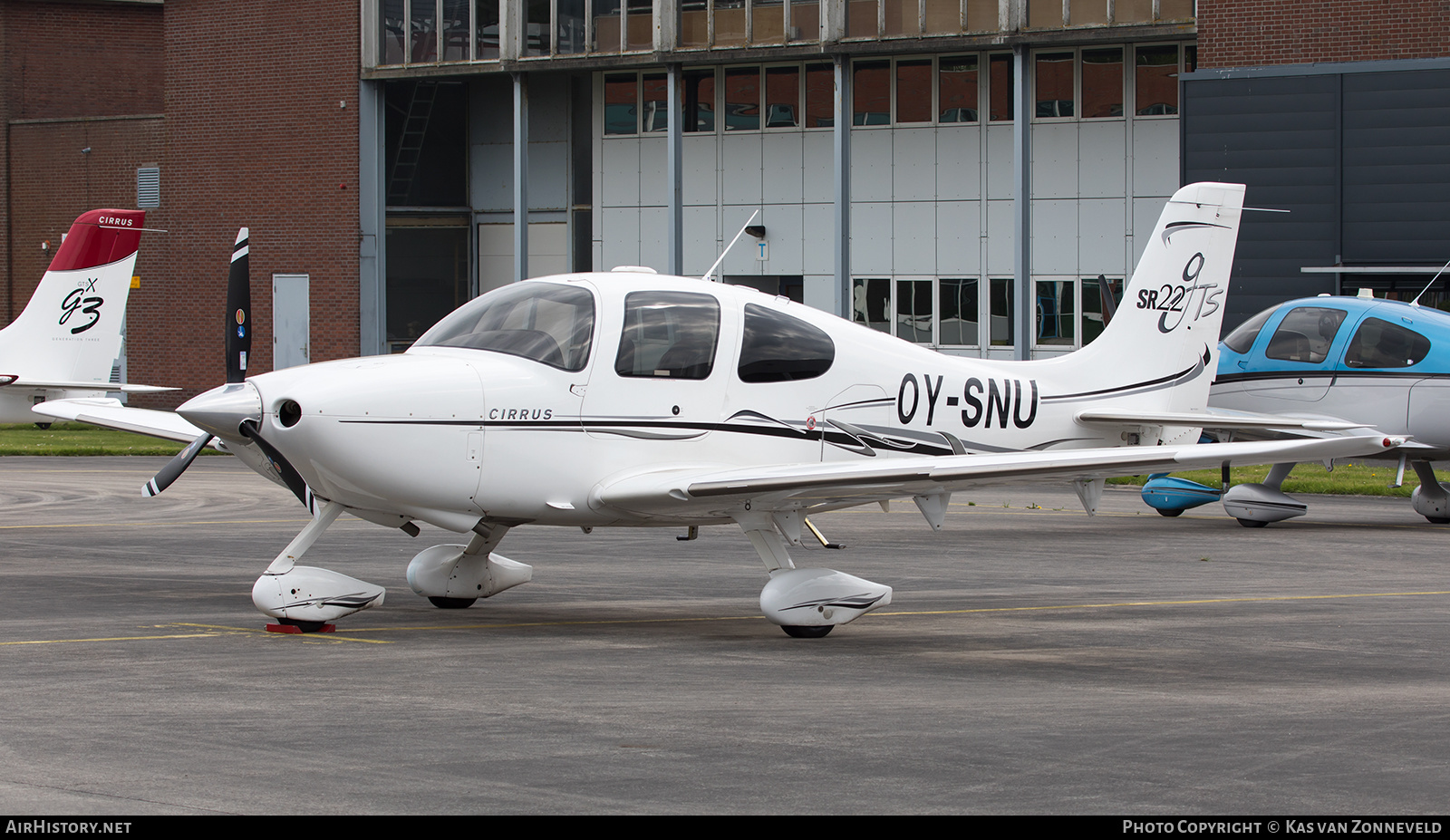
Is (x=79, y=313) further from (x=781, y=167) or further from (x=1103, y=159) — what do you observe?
(x=1103, y=159)

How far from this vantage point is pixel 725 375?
10.3m

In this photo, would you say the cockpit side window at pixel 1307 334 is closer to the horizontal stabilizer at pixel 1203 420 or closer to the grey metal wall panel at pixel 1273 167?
the horizontal stabilizer at pixel 1203 420

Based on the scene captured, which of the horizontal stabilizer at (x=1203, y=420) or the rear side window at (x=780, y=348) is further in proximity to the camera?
the horizontal stabilizer at (x=1203, y=420)

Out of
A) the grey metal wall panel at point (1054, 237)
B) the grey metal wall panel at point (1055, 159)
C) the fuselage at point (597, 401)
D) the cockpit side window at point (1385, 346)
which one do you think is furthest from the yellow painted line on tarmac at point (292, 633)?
the grey metal wall panel at point (1055, 159)

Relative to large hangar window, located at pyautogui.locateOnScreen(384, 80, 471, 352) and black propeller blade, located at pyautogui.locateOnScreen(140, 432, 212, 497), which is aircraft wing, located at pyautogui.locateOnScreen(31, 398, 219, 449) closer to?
black propeller blade, located at pyautogui.locateOnScreen(140, 432, 212, 497)

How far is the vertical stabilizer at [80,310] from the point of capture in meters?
23.0

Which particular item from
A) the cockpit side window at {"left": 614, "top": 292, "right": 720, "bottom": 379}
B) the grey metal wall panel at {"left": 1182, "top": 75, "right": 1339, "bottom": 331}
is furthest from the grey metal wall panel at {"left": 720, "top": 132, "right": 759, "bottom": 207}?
the cockpit side window at {"left": 614, "top": 292, "right": 720, "bottom": 379}

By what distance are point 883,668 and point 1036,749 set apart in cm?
222

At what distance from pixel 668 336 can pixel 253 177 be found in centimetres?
3022

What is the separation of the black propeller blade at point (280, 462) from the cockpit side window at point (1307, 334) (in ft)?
36.9

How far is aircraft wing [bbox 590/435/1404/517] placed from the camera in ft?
30.1

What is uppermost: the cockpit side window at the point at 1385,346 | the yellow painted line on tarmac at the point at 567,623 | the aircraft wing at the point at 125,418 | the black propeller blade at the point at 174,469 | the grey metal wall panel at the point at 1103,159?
the grey metal wall panel at the point at 1103,159

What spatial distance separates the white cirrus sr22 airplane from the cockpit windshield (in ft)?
46.1
